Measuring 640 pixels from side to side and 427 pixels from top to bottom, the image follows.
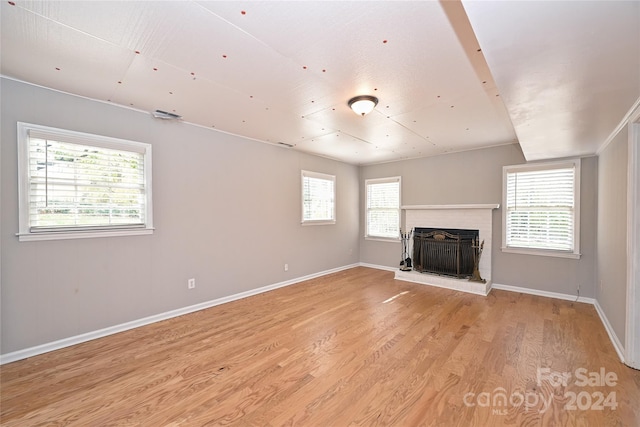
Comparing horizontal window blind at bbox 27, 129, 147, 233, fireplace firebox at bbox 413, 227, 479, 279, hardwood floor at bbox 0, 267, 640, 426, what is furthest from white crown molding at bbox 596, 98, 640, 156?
horizontal window blind at bbox 27, 129, 147, 233

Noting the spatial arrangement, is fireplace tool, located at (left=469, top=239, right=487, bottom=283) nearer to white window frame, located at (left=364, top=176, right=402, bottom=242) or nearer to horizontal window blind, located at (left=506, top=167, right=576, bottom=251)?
horizontal window blind, located at (left=506, top=167, right=576, bottom=251)

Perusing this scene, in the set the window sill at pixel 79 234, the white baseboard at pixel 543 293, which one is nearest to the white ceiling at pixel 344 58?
the window sill at pixel 79 234

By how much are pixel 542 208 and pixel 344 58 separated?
4.27 metres

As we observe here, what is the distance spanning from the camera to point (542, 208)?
430 cm

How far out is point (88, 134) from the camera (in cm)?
282

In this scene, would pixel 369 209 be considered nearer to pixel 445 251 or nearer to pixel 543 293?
pixel 445 251

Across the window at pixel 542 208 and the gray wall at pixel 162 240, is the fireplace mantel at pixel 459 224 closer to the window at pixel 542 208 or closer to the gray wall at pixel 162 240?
the window at pixel 542 208

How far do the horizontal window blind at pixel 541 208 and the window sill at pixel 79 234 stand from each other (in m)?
5.61

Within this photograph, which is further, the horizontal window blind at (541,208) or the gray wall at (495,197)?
the horizontal window blind at (541,208)

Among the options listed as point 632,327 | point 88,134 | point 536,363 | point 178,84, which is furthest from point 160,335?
point 632,327

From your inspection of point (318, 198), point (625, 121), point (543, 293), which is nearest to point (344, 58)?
point (625, 121)

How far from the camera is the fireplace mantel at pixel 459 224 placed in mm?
4602

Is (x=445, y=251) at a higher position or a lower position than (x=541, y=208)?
lower

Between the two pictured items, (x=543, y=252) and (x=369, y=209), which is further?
(x=369, y=209)
